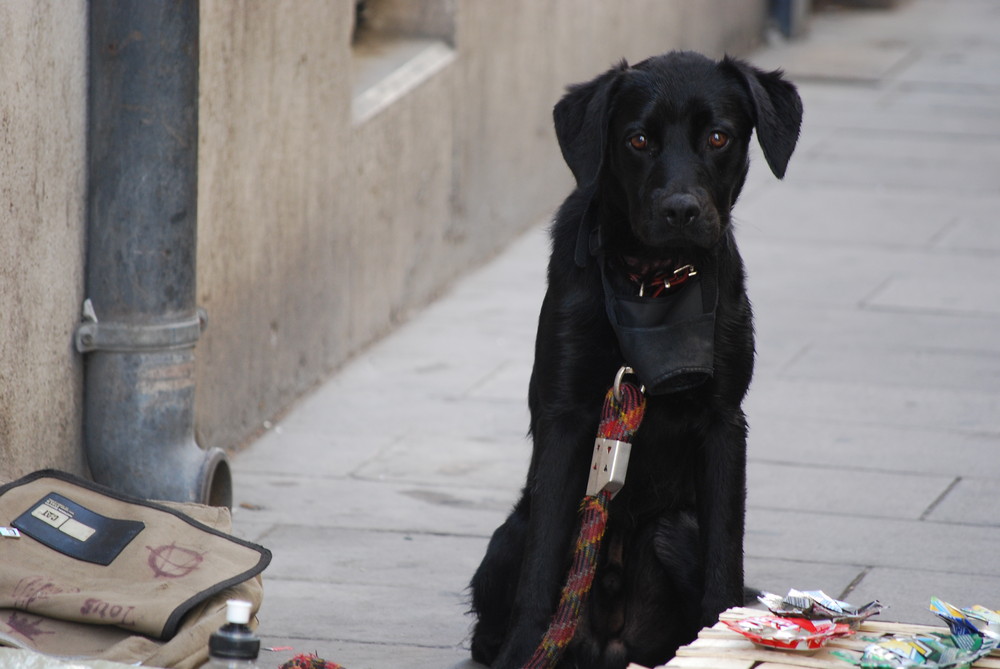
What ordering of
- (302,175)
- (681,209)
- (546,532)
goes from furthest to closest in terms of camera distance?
1. (302,175)
2. (546,532)
3. (681,209)

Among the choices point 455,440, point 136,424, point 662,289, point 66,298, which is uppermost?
point 662,289

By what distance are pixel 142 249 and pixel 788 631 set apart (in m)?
2.39

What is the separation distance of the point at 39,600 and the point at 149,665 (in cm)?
34

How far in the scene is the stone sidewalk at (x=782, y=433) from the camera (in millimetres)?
4570

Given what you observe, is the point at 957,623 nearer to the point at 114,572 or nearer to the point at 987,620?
the point at 987,620

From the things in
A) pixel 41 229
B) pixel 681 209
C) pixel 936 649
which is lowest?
pixel 936 649

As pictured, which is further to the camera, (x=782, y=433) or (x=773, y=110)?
(x=782, y=433)

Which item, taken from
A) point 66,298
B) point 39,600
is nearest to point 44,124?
point 66,298

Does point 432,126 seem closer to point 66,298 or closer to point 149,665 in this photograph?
point 66,298

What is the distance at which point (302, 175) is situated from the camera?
6.24 metres

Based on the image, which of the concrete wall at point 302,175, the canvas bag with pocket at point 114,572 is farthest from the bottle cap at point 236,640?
the concrete wall at point 302,175

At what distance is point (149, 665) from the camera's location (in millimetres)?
3430

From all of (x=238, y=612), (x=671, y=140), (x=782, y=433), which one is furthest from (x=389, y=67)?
(x=238, y=612)

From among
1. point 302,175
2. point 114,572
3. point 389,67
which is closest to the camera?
point 114,572
